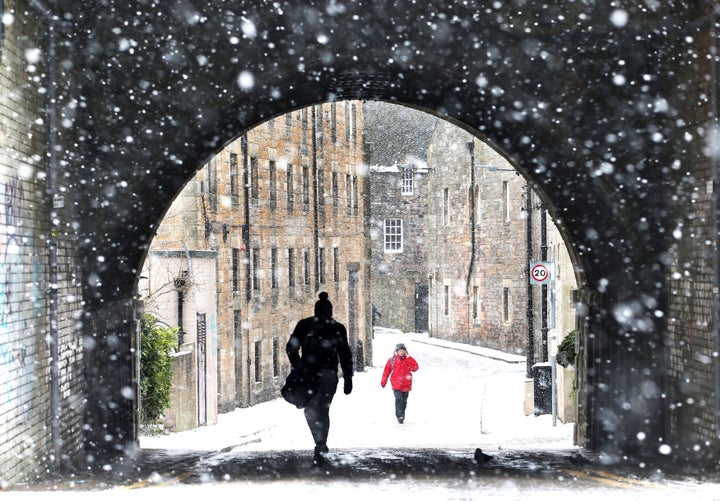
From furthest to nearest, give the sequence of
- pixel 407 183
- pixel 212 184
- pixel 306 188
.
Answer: pixel 407 183, pixel 306 188, pixel 212 184

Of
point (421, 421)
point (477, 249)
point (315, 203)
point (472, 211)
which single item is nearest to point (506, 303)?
point (477, 249)

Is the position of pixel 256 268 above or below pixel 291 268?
above

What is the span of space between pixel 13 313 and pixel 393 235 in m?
53.2

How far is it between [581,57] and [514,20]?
2.66 ft

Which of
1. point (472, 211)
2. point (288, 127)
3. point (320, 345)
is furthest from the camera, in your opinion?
point (472, 211)

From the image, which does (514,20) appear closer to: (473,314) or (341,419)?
(341,419)

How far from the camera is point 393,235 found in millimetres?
61781

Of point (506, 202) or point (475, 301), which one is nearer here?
point (506, 202)

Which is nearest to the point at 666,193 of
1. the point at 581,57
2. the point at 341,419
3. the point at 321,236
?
the point at 581,57

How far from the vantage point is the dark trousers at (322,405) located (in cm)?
1098

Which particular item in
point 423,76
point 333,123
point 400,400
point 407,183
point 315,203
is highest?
point 333,123

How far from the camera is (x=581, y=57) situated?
37.5 ft

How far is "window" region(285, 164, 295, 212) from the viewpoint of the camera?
35.0 metres

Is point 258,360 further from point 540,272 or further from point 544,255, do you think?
point 540,272
